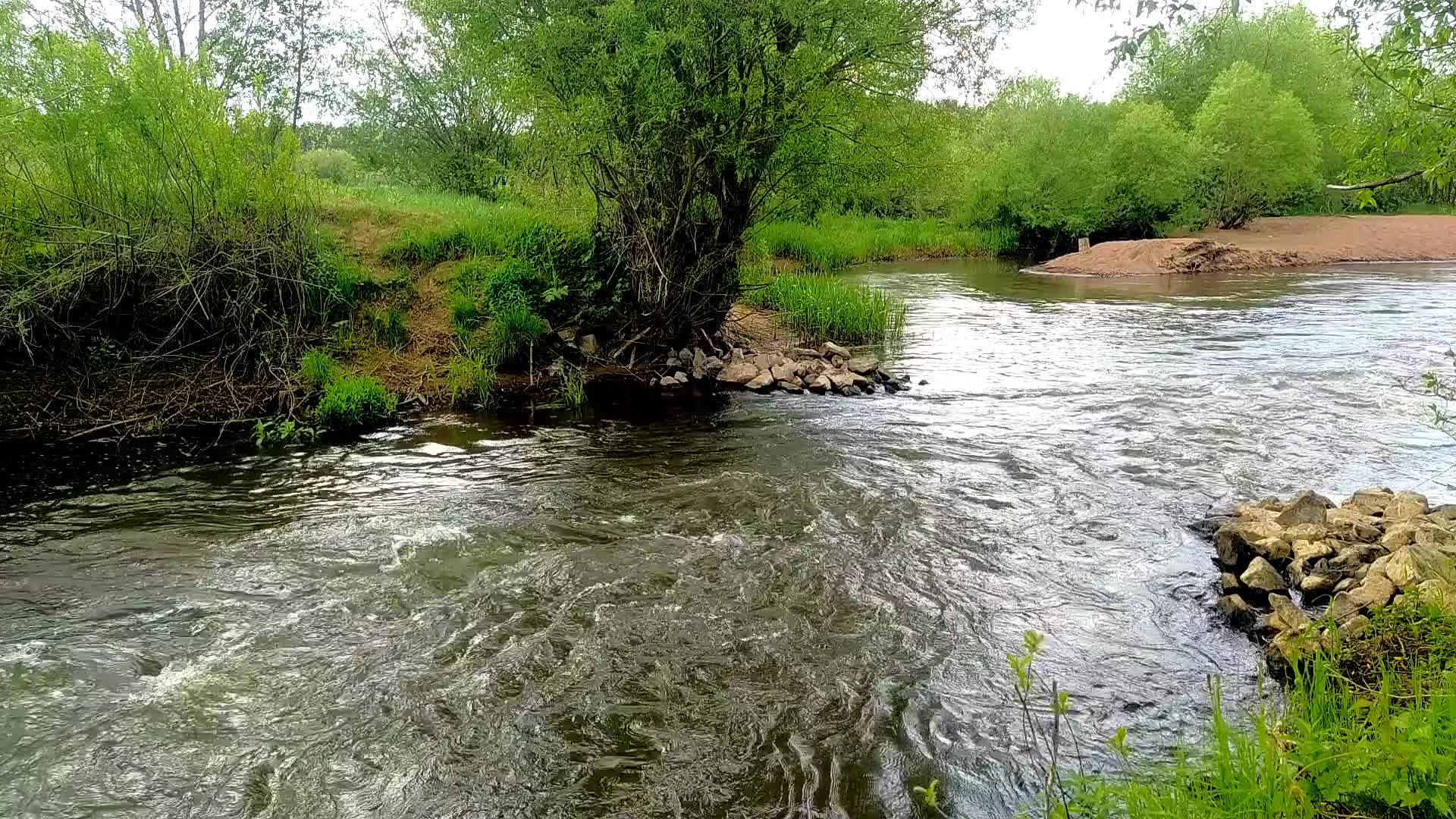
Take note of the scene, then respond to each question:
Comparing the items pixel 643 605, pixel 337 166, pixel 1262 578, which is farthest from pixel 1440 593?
pixel 337 166

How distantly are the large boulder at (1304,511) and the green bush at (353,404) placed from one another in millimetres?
10404

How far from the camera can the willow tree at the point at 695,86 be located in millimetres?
11969

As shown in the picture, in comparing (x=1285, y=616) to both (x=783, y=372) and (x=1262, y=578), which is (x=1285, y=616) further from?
(x=783, y=372)

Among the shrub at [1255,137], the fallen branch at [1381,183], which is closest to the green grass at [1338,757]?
the fallen branch at [1381,183]

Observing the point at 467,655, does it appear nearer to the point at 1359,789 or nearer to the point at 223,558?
the point at 223,558

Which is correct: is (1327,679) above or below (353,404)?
below

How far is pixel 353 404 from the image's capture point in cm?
1109

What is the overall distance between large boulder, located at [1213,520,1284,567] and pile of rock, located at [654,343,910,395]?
22.7 ft

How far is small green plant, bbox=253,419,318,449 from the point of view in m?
10.5

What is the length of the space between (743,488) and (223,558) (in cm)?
474

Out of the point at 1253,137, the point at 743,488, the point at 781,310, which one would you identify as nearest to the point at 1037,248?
the point at 1253,137

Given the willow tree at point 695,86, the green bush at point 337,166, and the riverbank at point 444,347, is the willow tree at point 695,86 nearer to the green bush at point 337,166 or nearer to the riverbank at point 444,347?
the riverbank at point 444,347

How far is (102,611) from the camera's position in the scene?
6.05 meters

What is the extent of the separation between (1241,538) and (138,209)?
499 inches
